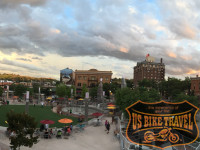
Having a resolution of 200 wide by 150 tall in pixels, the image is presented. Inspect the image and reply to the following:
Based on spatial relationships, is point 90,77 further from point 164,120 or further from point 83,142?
point 164,120

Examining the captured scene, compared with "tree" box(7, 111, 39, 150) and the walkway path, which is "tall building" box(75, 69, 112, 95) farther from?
"tree" box(7, 111, 39, 150)

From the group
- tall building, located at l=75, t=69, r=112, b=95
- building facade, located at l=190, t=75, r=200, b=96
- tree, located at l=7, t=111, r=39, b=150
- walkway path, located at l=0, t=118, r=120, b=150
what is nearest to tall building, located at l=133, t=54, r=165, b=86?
tall building, located at l=75, t=69, r=112, b=95

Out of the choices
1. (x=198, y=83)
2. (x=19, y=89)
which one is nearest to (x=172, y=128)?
(x=19, y=89)

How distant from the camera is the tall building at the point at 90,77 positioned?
84500 millimetres

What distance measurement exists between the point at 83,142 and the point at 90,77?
68552 mm

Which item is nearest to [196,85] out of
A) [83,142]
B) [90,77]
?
[90,77]

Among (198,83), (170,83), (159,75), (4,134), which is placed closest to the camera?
(4,134)

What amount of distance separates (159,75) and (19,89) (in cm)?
9955

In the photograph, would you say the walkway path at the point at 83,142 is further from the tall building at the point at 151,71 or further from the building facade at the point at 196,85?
the tall building at the point at 151,71

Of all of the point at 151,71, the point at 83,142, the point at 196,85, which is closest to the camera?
the point at 83,142

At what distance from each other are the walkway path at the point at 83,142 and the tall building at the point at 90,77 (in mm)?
62776

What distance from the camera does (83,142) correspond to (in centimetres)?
1844

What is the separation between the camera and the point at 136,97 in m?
23.4

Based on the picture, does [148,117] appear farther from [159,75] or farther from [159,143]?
[159,75]
